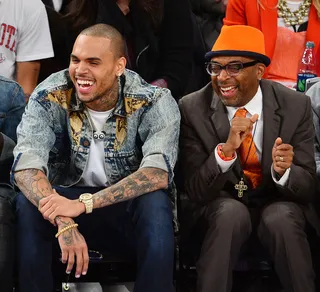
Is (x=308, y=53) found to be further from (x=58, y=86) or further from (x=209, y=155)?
(x=58, y=86)

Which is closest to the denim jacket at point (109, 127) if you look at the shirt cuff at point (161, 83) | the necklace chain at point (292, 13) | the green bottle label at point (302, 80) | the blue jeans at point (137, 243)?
the blue jeans at point (137, 243)

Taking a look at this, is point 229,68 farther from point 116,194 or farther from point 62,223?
point 62,223

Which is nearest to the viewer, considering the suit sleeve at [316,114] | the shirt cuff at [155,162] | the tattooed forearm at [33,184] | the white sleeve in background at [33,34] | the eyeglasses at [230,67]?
the tattooed forearm at [33,184]

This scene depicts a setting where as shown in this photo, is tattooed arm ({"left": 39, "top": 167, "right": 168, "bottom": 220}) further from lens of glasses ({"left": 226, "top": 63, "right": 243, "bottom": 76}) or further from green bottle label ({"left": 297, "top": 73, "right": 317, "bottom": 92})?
green bottle label ({"left": 297, "top": 73, "right": 317, "bottom": 92})

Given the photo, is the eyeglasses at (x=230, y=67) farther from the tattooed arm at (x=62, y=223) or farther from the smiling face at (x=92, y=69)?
the tattooed arm at (x=62, y=223)

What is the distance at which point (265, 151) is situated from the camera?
4.11 m

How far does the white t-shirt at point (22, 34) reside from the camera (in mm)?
4906

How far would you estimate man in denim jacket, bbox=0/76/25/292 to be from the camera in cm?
371

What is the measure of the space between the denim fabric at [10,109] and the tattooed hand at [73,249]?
2.59ft

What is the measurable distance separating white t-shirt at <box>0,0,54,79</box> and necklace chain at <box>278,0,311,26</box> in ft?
4.49

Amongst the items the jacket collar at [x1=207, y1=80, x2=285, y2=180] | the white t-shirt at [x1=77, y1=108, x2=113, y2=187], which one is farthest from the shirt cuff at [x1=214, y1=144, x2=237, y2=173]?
the white t-shirt at [x1=77, y1=108, x2=113, y2=187]

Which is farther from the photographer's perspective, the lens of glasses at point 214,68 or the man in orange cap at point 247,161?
the lens of glasses at point 214,68

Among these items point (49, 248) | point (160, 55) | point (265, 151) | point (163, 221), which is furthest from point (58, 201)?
point (160, 55)

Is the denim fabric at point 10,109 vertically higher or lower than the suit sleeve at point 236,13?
lower
